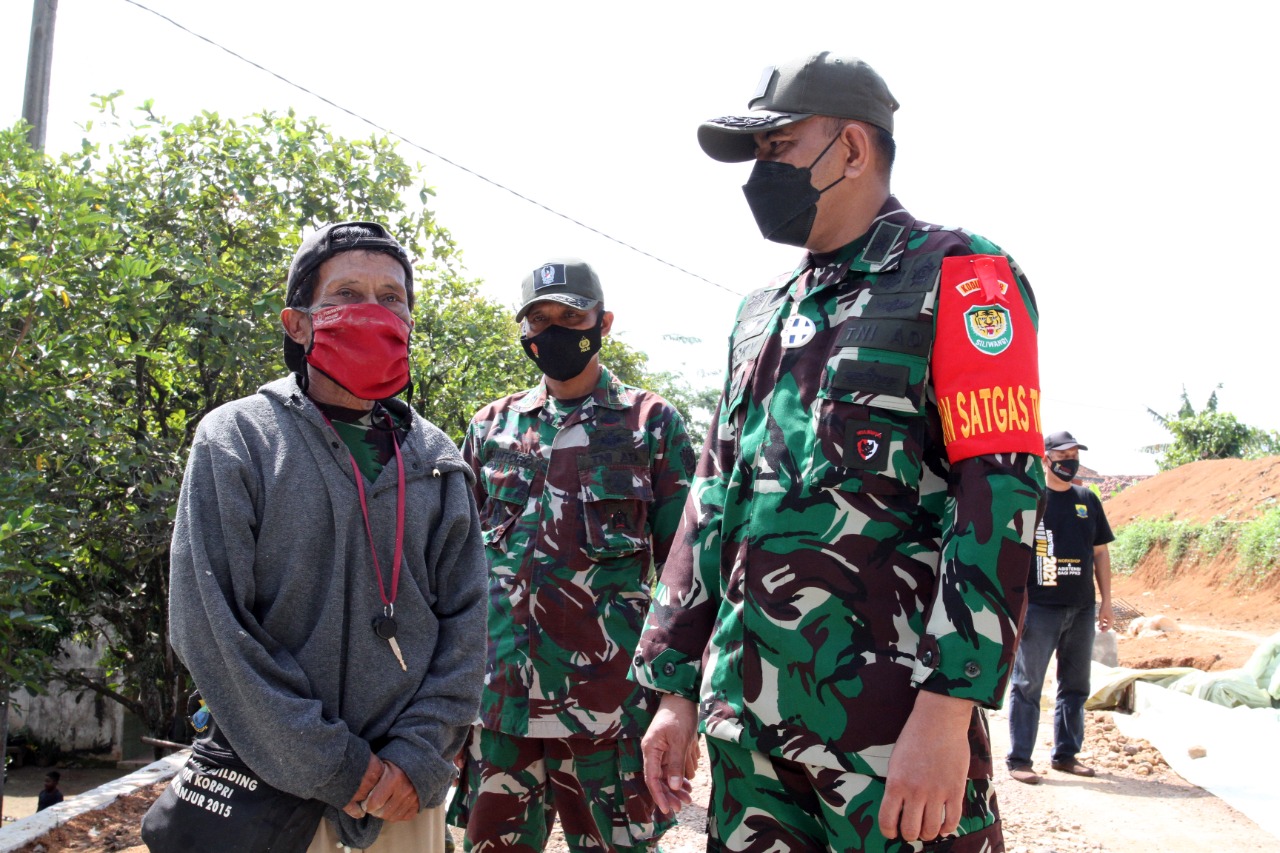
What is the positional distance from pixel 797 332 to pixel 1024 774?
5277 mm

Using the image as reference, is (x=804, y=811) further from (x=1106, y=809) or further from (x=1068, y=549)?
(x=1068, y=549)

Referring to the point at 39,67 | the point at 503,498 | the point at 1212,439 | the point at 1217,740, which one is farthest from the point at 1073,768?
the point at 1212,439

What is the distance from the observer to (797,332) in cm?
212

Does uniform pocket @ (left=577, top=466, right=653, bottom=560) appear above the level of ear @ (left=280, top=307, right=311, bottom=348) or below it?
below

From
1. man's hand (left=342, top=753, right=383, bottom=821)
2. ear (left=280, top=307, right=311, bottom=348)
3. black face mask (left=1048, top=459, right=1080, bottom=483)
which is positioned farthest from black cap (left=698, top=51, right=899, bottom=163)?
black face mask (left=1048, top=459, right=1080, bottom=483)

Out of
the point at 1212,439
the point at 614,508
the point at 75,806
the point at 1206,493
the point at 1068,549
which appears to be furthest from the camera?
the point at 1212,439

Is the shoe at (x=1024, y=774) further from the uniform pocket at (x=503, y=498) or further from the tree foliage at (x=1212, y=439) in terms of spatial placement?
the tree foliage at (x=1212, y=439)

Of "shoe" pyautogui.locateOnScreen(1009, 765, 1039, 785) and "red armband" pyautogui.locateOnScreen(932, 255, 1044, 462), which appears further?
"shoe" pyautogui.locateOnScreen(1009, 765, 1039, 785)

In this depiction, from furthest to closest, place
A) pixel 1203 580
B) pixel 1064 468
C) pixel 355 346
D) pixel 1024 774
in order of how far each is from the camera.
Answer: pixel 1203 580, pixel 1064 468, pixel 1024 774, pixel 355 346

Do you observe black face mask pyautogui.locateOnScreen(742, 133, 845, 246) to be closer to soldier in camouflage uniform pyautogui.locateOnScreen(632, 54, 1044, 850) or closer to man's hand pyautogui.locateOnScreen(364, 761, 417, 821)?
soldier in camouflage uniform pyautogui.locateOnScreen(632, 54, 1044, 850)

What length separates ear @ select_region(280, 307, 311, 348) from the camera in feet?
8.05

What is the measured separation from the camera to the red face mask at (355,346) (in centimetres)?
238

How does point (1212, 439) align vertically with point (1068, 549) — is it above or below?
above

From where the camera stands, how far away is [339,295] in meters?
2.45
